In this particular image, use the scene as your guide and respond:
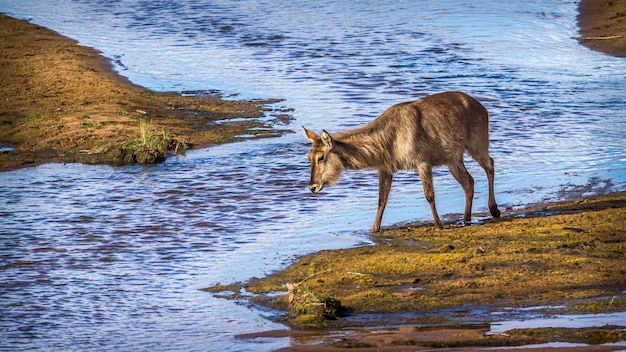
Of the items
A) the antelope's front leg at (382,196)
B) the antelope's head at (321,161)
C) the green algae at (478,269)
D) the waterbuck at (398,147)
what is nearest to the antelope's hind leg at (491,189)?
the waterbuck at (398,147)

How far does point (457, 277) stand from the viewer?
8086 mm

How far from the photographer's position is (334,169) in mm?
10117

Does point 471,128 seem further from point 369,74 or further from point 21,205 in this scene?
point 369,74

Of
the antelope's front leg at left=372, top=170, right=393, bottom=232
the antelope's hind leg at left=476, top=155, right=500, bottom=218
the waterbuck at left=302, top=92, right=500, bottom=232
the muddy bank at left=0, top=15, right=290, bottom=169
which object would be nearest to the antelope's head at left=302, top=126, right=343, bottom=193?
the waterbuck at left=302, top=92, right=500, bottom=232

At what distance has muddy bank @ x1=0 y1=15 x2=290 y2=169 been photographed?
13.6 metres

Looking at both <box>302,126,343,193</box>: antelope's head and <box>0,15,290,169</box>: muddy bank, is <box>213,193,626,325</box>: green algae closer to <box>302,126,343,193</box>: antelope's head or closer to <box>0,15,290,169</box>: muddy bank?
<box>302,126,343,193</box>: antelope's head

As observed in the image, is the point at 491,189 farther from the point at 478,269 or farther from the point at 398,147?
the point at 478,269

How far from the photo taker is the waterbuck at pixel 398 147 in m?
10.0

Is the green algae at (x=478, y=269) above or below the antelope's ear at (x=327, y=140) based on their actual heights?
below

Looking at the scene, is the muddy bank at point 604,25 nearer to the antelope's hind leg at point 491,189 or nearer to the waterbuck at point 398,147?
the antelope's hind leg at point 491,189

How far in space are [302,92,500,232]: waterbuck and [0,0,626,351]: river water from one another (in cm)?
55

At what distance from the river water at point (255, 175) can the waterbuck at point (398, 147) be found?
555mm

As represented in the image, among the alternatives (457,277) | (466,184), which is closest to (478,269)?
(457,277)

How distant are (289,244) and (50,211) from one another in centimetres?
287
